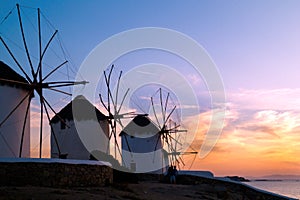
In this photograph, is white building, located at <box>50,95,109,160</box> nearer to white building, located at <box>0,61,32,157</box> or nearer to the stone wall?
white building, located at <box>0,61,32,157</box>

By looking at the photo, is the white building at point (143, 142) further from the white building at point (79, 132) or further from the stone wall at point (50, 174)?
the stone wall at point (50, 174)

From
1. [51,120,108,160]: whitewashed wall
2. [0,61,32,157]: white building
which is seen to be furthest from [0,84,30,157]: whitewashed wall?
A: [51,120,108,160]: whitewashed wall

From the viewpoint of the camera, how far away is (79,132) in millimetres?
34031

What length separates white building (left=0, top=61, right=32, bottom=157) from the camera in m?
23.2

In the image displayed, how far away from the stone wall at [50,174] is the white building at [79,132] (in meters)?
13.0

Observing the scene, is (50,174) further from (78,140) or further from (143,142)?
(143,142)

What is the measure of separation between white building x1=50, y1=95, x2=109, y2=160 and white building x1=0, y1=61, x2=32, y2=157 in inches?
365

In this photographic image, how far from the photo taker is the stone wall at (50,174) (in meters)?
17.7

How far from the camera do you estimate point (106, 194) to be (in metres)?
17.2

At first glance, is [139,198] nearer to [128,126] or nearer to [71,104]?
[71,104]

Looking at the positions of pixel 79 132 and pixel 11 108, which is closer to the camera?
pixel 11 108

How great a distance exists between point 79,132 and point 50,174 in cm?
1540

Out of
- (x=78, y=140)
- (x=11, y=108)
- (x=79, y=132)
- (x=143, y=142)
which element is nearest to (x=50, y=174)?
(x=11, y=108)

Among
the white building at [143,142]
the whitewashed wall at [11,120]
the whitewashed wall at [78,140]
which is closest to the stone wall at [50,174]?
the whitewashed wall at [11,120]
